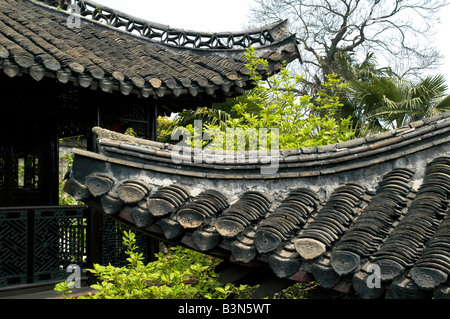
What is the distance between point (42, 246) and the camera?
538 centimetres

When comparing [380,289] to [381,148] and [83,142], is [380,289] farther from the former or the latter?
[83,142]

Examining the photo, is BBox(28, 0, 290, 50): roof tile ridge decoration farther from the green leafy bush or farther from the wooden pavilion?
the green leafy bush

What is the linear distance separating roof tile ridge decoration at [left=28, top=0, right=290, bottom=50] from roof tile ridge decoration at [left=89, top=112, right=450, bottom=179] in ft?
15.1

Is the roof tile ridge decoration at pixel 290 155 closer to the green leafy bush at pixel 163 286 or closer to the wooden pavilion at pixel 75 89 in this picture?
the green leafy bush at pixel 163 286

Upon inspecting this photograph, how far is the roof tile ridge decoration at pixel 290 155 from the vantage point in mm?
2396

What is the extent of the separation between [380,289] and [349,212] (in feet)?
1.72

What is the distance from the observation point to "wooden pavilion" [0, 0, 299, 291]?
5.08 metres

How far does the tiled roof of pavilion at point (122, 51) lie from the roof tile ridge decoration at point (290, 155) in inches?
99.2

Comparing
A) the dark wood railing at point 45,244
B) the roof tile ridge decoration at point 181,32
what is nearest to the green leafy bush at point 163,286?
the dark wood railing at point 45,244

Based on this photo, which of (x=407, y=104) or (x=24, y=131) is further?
(x=407, y=104)

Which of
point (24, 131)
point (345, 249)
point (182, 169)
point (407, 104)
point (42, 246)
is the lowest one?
point (42, 246)

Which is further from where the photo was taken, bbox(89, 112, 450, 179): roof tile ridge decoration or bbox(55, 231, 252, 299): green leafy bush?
bbox(55, 231, 252, 299): green leafy bush

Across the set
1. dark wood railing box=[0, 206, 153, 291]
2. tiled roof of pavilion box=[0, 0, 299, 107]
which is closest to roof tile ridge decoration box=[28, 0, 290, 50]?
tiled roof of pavilion box=[0, 0, 299, 107]

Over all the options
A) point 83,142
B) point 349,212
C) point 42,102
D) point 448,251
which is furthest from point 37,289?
point 83,142
